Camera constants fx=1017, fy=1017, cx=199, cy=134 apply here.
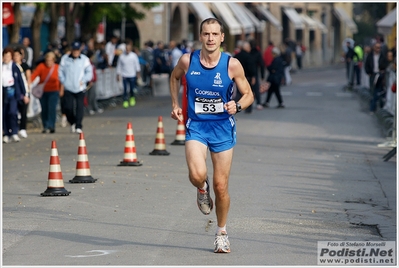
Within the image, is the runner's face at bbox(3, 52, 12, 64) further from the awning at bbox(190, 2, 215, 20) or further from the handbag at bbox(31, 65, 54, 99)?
the awning at bbox(190, 2, 215, 20)

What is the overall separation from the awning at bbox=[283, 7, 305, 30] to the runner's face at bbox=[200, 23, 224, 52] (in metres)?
65.3

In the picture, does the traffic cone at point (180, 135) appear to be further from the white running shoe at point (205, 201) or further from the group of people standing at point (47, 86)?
the white running shoe at point (205, 201)

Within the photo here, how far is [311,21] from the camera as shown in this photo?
77812 millimetres

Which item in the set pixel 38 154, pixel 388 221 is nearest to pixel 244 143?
pixel 38 154

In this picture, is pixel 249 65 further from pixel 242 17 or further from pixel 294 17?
pixel 294 17

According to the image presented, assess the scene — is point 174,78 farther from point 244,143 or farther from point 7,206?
point 244,143

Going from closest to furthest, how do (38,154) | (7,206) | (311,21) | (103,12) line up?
(7,206), (38,154), (103,12), (311,21)

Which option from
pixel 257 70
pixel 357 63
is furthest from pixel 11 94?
pixel 357 63

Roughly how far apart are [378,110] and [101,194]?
568 inches

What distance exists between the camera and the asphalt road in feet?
25.5

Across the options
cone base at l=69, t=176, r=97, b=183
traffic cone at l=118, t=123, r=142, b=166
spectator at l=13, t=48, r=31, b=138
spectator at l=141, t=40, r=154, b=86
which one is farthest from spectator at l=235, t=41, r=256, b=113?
cone base at l=69, t=176, r=97, b=183

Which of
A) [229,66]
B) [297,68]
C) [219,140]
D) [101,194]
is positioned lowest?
[297,68]

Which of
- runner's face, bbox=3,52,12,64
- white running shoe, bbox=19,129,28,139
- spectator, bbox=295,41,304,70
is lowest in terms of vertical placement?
spectator, bbox=295,41,304,70

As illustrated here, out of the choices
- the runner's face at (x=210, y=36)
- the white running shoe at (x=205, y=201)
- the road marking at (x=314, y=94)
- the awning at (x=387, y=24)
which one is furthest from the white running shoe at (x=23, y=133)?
the road marking at (x=314, y=94)
